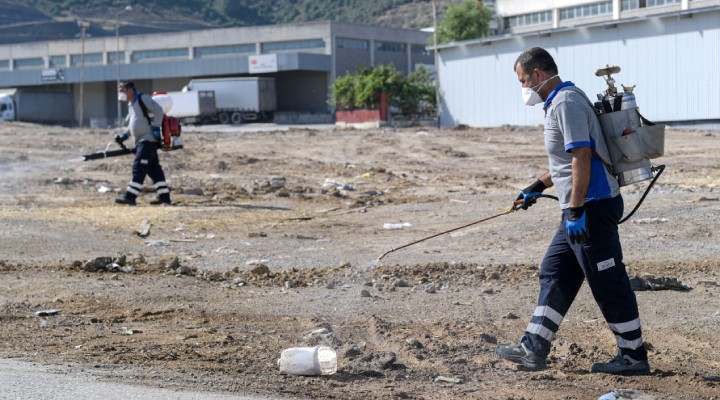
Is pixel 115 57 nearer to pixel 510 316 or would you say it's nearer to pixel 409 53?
pixel 409 53

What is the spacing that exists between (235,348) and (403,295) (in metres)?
2.33

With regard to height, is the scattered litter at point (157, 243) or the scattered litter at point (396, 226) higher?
the scattered litter at point (396, 226)

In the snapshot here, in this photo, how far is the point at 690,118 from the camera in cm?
4047

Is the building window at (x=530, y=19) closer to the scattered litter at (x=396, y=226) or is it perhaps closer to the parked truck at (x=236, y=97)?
the parked truck at (x=236, y=97)

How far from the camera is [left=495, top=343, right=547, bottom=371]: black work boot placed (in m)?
6.54

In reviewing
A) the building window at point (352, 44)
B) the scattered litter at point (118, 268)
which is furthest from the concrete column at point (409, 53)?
the scattered litter at point (118, 268)

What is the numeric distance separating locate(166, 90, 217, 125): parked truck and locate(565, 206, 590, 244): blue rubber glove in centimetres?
6102

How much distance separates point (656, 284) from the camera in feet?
29.3

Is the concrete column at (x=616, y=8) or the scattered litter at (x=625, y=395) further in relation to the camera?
the concrete column at (x=616, y=8)

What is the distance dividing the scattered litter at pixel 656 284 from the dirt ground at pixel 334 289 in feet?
0.57

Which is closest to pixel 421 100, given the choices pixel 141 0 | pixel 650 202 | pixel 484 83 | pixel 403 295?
pixel 484 83

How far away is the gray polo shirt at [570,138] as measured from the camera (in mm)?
6133

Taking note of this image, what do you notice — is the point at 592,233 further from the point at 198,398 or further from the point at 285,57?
the point at 285,57

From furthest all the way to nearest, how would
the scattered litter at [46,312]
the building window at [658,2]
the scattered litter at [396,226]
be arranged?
1. the building window at [658,2]
2. the scattered litter at [396,226]
3. the scattered litter at [46,312]
